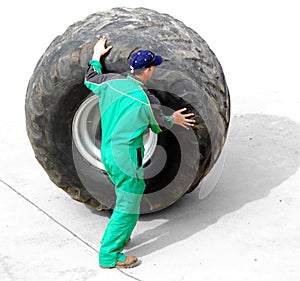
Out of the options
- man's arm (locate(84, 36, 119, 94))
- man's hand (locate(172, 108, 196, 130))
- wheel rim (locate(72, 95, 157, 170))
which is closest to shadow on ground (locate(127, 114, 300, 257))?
wheel rim (locate(72, 95, 157, 170))

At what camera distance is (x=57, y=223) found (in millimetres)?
6152

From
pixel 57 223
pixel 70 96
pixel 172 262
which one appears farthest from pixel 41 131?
pixel 172 262

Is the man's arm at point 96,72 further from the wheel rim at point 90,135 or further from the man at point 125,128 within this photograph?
the wheel rim at point 90,135

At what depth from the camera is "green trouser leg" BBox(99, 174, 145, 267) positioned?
17.6ft

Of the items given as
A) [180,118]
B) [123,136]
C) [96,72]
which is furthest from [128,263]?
[96,72]

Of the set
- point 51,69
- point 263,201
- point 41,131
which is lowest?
point 263,201

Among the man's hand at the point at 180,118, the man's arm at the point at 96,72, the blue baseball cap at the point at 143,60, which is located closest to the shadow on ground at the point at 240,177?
the man's hand at the point at 180,118

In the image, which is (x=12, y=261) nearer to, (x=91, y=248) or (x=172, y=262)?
(x=91, y=248)

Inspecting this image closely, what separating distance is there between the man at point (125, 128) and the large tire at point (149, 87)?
20cm

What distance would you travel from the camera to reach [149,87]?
18.0 ft

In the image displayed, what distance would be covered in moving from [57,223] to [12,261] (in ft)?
2.37

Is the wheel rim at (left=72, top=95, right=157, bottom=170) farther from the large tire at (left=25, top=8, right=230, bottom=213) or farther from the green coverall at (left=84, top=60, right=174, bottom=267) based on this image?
the green coverall at (left=84, top=60, right=174, bottom=267)

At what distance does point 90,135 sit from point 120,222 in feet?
3.16

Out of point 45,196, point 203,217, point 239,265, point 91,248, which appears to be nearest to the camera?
point 239,265
